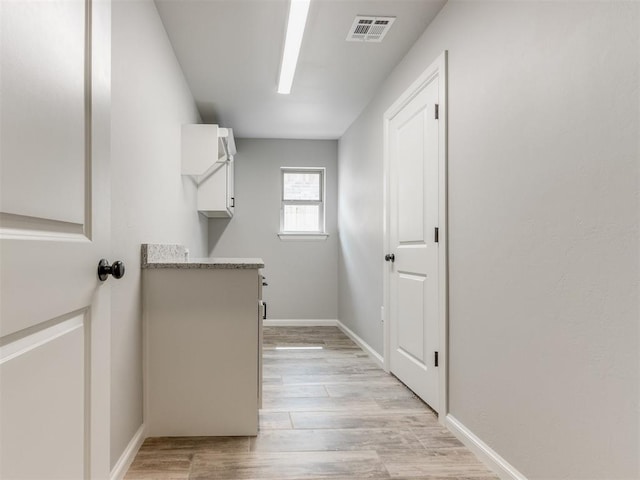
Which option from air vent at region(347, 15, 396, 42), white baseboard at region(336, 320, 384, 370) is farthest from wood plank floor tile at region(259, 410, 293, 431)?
air vent at region(347, 15, 396, 42)

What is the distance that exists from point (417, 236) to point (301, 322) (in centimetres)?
322

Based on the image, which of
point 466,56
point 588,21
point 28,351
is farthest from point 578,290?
point 28,351

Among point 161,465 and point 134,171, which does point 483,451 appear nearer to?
point 161,465

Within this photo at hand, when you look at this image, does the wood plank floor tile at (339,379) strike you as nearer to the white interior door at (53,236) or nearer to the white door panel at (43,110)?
the white interior door at (53,236)

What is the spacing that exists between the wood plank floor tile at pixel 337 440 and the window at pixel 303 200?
3738 mm

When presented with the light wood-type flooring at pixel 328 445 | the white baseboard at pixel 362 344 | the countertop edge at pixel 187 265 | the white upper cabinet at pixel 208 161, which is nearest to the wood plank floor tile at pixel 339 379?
the light wood-type flooring at pixel 328 445

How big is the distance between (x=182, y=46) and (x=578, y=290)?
9.24ft

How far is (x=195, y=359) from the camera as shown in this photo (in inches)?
89.5

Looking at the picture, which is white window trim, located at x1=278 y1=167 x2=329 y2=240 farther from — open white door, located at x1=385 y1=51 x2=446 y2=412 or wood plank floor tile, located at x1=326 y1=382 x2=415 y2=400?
wood plank floor tile, located at x1=326 y1=382 x2=415 y2=400

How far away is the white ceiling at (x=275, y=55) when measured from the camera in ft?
8.55

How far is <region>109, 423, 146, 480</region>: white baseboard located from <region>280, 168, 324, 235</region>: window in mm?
3901

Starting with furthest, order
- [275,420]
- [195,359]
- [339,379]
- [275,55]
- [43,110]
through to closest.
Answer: [339,379], [275,55], [275,420], [195,359], [43,110]

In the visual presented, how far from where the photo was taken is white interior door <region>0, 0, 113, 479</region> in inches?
28.3

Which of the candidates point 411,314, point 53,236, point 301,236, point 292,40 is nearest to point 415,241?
point 411,314
